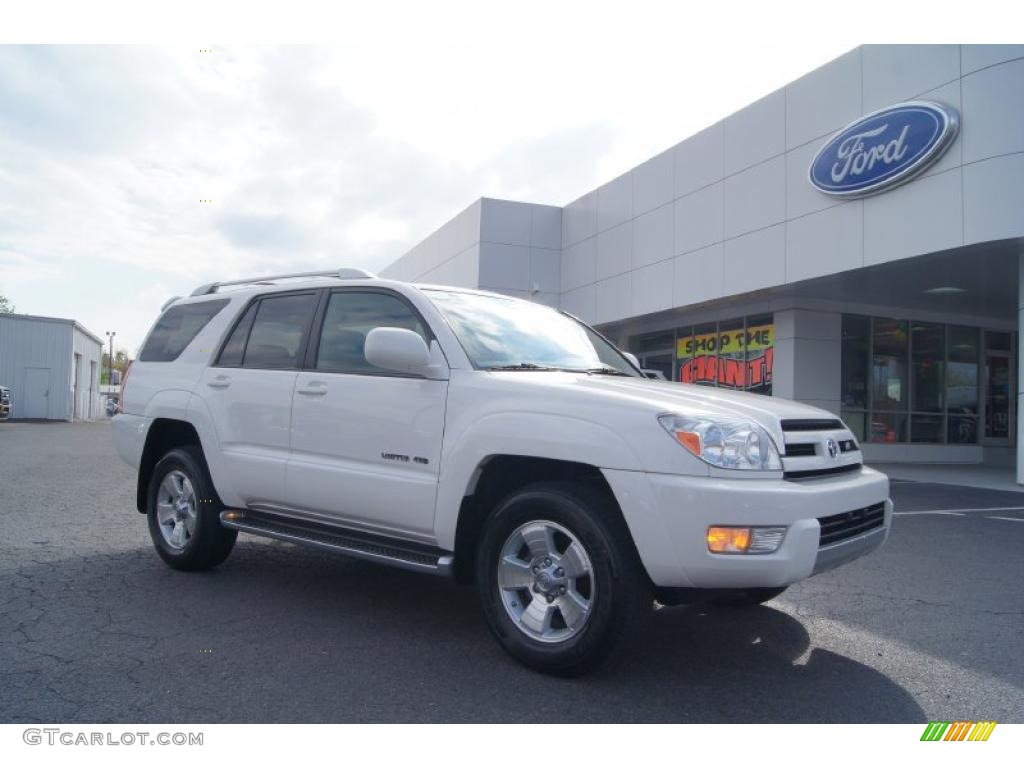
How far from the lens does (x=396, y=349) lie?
4.08 metres

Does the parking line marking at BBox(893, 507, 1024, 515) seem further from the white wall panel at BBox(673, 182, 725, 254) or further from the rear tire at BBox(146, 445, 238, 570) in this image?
the white wall panel at BBox(673, 182, 725, 254)

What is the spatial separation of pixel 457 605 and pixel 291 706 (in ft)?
5.75

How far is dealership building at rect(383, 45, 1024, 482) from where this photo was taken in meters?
12.2

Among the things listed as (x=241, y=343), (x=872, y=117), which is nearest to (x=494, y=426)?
(x=241, y=343)

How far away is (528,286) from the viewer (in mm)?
23812

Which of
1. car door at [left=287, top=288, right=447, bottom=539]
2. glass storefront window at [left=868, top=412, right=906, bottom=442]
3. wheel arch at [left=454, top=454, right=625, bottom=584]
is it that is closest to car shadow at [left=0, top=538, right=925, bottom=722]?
wheel arch at [left=454, top=454, right=625, bottom=584]

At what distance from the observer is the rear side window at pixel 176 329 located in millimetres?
5918

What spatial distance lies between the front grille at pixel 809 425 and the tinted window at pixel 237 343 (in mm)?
3554

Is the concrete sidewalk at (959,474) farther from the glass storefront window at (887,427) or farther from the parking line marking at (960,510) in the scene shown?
the parking line marking at (960,510)

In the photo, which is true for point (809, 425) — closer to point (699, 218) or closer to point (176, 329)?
point (176, 329)

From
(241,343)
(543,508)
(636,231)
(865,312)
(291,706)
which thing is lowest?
(291,706)

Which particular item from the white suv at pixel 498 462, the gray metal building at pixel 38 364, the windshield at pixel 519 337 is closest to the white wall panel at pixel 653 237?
the white suv at pixel 498 462

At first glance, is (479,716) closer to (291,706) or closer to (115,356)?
(291,706)

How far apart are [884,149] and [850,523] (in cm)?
1129
